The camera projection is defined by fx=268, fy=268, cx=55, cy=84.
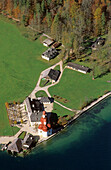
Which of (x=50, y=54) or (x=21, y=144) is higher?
(x=50, y=54)

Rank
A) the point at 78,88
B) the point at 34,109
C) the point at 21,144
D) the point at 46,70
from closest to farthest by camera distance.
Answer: the point at 21,144, the point at 34,109, the point at 78,88, the point at 46,70

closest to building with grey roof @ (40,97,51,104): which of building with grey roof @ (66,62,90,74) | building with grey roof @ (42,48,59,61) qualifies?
building with grey roof @ (66,62,90,74)

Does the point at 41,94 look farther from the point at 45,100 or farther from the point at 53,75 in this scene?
the point at 53,75

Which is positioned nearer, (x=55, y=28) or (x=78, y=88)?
(x=78, y=88)

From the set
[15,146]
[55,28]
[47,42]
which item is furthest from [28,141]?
[55,28]

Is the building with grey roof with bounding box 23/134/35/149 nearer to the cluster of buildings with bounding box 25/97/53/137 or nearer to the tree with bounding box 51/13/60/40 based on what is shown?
the cluster of buildings with bounding box 25/97/53/137

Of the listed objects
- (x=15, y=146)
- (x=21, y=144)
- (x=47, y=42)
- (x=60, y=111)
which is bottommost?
(x=21, y=144)

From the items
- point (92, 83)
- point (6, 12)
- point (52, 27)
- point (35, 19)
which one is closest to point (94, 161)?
point (92, 83)
